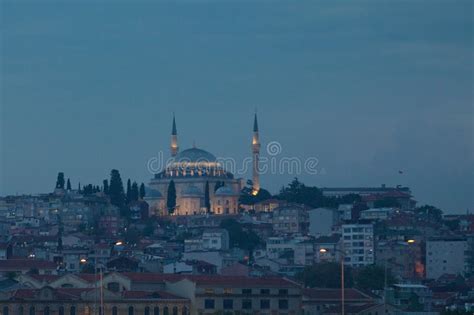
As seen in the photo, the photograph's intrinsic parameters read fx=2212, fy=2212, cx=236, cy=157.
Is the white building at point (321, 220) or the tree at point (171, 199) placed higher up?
the tree at point (171, 199)

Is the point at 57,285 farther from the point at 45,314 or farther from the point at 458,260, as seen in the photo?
the point at 458,260

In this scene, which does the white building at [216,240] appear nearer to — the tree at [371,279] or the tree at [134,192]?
the tree at [134,192]

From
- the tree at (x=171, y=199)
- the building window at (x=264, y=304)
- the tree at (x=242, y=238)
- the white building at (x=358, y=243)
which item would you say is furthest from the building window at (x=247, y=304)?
the tree at (x=171, y=199)

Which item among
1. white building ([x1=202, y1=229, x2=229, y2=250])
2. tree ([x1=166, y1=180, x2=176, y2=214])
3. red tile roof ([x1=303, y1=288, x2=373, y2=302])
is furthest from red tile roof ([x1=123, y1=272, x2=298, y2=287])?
tree ([x1=166, y1=180, x2=176, y2=214])

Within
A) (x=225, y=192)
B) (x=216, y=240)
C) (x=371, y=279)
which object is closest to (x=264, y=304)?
(x=371, y=279)

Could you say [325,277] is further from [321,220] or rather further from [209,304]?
[321,220]

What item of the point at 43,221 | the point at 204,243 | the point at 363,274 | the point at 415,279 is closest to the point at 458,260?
the point at 415,279
